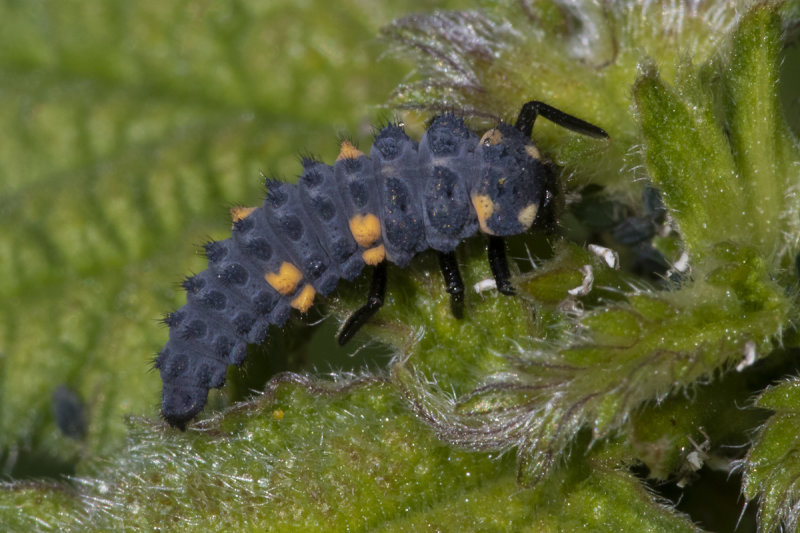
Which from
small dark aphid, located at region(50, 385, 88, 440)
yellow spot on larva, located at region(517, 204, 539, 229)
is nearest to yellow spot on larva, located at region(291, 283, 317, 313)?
yellow spot on larva, located at region(517, 204, 539, 229)

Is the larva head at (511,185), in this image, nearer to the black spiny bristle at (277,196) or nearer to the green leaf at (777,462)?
the black spiny bristle at (277,196)

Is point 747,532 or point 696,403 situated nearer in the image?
point 696,403

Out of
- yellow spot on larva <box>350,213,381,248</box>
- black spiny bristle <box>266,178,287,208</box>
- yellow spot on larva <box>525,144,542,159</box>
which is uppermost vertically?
yellow spot on larva <box>525,144,542,159</box>

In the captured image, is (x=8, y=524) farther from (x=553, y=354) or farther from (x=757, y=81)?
(x=757, y=81)

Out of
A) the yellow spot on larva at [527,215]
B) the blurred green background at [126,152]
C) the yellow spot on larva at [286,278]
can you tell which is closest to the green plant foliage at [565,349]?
the yellow spot on larva at [527,215]

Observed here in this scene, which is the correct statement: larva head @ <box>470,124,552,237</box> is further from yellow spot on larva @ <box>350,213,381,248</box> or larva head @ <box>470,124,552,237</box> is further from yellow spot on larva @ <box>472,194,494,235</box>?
yellow spot on larva @ <box>350,213,381,248</box>

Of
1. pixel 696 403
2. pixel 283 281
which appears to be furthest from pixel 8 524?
pixel 696 403
